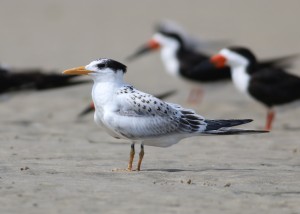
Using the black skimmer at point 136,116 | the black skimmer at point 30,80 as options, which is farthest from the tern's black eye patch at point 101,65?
the black skimmer at point 30,80

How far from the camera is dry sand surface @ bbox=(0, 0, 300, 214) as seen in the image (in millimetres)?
5312

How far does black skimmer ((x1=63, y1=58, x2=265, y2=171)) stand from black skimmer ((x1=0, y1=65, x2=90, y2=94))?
10.1 feet

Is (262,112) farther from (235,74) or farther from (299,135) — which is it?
(299,135)

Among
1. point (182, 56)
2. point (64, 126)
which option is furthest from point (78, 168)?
point (182, 56)

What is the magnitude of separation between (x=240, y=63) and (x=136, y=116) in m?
3.94

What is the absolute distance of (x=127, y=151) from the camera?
779cm

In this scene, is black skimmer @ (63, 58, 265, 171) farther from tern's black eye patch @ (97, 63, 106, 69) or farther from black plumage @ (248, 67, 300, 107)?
black plumage @ (248, 67, 300, 107)

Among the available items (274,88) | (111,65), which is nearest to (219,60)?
(274,88)

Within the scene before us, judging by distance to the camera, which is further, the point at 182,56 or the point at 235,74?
the point at 182,56

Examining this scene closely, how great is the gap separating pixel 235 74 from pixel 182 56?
7.61 ft

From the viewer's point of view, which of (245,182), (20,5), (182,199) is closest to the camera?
(182,199)

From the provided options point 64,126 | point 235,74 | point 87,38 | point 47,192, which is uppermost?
point 87,38

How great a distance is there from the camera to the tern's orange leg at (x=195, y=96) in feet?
38.7

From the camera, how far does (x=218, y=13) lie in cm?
2028
